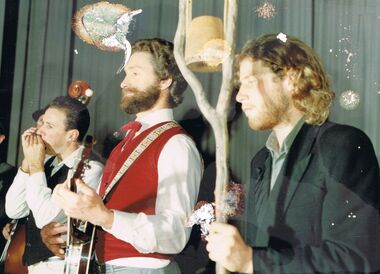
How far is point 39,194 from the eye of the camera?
1.71 m

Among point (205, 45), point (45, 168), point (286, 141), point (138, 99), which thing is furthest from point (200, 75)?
point (45, 168)

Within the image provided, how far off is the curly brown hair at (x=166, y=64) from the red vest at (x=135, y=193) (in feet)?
0.33

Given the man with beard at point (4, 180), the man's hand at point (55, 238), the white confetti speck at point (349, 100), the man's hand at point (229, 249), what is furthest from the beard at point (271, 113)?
the man with beard at point (4, 180)

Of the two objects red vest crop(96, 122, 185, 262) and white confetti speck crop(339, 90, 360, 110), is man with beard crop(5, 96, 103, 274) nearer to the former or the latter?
red vest crop(96, 122, 185, 262)

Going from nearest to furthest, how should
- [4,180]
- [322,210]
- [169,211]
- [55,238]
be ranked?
[322,210]
[169,211]
[55,238]
[4,180]

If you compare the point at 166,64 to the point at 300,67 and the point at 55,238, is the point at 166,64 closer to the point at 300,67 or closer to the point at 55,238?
the point at 300,67

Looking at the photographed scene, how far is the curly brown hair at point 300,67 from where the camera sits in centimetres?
154

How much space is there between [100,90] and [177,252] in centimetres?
54

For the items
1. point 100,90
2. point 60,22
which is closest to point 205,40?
point 100,90

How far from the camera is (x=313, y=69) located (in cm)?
157

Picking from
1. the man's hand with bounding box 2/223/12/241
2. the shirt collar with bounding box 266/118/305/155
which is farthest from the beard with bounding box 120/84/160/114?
the man's hand with bounding box 2/223/12/241

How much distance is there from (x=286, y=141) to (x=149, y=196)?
1.30 feet

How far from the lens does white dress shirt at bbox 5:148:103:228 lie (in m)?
1.65

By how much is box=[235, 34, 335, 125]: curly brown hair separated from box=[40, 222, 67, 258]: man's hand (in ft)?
2.24
